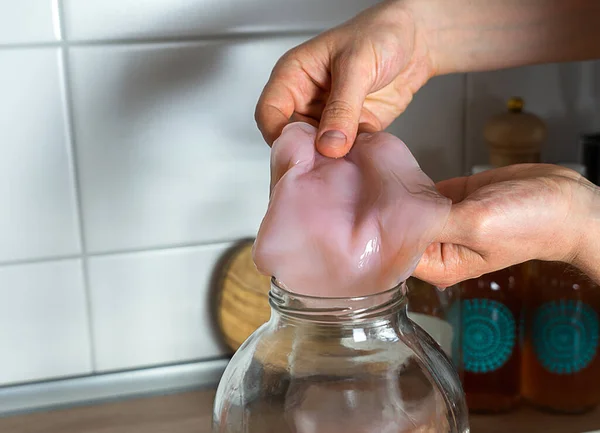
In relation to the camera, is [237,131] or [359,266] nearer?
[359,266]

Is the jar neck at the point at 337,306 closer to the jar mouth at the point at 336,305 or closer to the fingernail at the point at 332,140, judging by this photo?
the jar mouth at the point at 336,305

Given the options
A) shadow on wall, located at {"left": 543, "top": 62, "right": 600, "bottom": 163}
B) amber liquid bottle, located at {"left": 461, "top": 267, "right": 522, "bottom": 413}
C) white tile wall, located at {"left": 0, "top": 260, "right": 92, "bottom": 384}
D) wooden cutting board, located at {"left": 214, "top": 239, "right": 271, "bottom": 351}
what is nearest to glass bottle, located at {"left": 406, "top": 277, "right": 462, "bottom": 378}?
amber liquid bottle, located at {"left": 461, "top": 267, "right": 522, "bottom": 413}

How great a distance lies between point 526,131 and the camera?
84 centimetres

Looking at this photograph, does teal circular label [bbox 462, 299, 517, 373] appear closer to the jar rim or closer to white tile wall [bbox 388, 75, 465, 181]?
white tile wall [bbox 388, 75, 465, 181]

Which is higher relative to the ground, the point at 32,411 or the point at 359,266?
the point at 359,266

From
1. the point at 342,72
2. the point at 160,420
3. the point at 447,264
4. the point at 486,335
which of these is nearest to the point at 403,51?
the point at 342,72

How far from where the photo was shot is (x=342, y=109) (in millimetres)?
536

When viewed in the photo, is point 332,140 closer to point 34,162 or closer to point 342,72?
point 342,72

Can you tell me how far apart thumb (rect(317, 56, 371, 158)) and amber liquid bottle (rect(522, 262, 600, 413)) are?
31cm

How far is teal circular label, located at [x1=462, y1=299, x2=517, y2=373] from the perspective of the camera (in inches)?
30.1

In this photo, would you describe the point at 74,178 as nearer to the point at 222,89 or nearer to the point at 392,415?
the point at 222,89

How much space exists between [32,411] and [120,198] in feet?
0.84

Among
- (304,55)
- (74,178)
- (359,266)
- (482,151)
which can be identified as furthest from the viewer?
(482,151)

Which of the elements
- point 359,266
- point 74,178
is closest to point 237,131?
point 74,178
